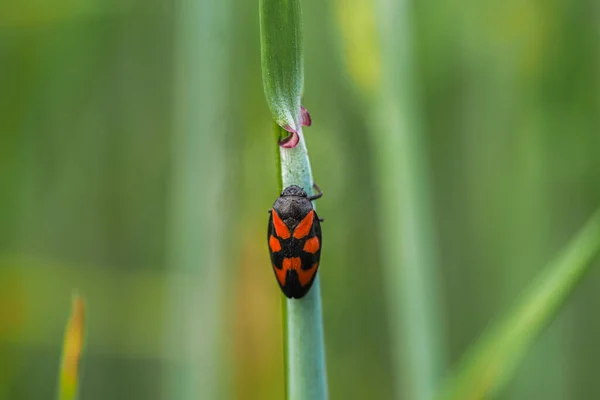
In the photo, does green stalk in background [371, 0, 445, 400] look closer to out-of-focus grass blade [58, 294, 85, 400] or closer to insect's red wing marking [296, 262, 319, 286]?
insect's red wing marking [296, 262, 319, 286]

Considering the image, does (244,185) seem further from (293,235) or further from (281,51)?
(281,51)

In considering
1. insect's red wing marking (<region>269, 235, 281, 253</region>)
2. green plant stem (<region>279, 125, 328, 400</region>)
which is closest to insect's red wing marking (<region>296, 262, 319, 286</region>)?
green plant stem (<region>279, 125, 328, 400</region>)

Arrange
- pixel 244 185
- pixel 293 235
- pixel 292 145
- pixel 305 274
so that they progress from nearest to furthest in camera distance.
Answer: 1. pixel 292 145
2. pixel 305 274
3. pixel 293 235
4. pixel 244 185

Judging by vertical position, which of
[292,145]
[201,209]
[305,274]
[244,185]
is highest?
[244,185]

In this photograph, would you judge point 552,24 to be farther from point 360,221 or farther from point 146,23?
point 146,23

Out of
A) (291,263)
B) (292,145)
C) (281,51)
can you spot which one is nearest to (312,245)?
(291,263)

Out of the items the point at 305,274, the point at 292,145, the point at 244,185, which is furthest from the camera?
the point at 244,185

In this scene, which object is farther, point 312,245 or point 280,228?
point 280,228
